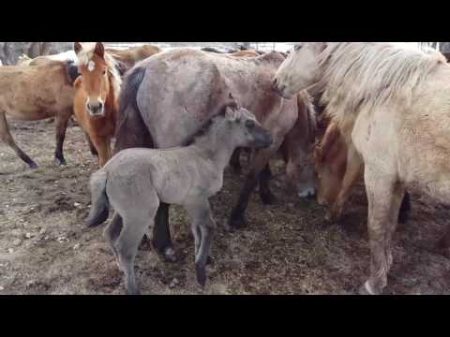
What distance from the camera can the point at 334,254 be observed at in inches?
150

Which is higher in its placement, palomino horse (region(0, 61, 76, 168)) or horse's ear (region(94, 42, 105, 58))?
horse's ear (region(94, 42, 105, 58))

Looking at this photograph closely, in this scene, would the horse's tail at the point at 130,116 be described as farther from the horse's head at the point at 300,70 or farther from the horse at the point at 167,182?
the horse's head at the point at 300,70

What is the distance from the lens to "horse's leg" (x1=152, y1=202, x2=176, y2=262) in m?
3.58

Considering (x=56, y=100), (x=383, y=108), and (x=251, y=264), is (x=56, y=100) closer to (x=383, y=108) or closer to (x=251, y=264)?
(x=251, y=264)

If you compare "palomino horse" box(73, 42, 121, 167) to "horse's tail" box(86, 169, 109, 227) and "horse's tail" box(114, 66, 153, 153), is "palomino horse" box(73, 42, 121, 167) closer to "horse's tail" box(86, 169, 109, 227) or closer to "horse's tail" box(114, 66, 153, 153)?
"horse's tail" box(114, 66, 153, 153)

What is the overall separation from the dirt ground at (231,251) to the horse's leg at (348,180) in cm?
15

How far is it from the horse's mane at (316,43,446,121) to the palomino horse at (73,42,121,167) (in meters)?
2.06

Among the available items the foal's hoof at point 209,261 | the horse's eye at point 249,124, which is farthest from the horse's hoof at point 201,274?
the horse's eye at point 249,124

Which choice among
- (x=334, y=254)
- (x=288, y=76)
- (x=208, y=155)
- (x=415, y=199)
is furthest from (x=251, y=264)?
(x=415, y=199)

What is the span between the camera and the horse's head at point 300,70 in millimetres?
3471

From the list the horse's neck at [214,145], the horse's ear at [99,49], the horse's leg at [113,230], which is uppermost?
the horse's ear at [99,49]

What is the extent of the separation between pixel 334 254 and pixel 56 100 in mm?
4330

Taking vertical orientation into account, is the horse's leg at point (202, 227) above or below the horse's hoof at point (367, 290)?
above

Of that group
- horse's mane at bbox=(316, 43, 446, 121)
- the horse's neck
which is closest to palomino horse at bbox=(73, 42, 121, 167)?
the horse's neck
